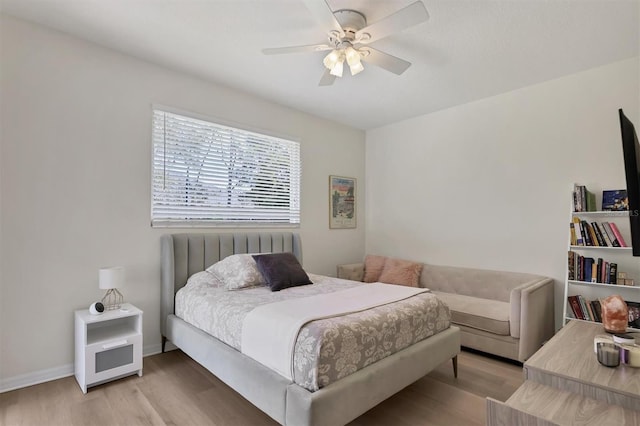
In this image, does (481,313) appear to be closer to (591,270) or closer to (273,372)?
(591,270)

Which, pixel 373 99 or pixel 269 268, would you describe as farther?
pixel 373 99

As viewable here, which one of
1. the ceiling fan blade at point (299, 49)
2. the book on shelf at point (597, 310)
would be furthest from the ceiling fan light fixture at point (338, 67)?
the book on shelf at point (597, 310)

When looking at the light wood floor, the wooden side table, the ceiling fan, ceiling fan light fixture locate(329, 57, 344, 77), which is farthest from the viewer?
ceiling fan light fixture locate(329, 57, 344, 77)

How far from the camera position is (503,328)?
9.66 feet

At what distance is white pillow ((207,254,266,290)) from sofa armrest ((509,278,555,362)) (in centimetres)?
227

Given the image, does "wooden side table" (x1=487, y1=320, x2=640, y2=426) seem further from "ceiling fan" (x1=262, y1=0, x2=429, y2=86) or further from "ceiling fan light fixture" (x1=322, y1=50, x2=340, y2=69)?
"ceiling fan light fixture" (x1=322, y1=50, x2=340, y2=69)

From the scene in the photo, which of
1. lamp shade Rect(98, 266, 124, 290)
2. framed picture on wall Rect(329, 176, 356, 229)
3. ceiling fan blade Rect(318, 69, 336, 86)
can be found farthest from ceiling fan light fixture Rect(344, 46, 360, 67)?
lamp shade Rect(98, 266, 124, 290)

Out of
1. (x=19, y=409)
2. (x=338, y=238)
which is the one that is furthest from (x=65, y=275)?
(x=338, y=238)

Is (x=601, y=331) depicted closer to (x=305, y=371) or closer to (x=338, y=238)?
(x=305, y=371)

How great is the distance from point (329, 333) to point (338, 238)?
309 cm

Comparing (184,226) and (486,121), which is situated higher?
(486,121)

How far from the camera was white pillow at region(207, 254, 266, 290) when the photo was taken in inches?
116

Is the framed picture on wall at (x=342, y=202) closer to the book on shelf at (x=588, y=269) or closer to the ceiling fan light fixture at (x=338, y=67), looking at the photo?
the ceiling fan light fixture at (x=338, y=67)

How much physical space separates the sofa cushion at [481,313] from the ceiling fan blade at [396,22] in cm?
261
